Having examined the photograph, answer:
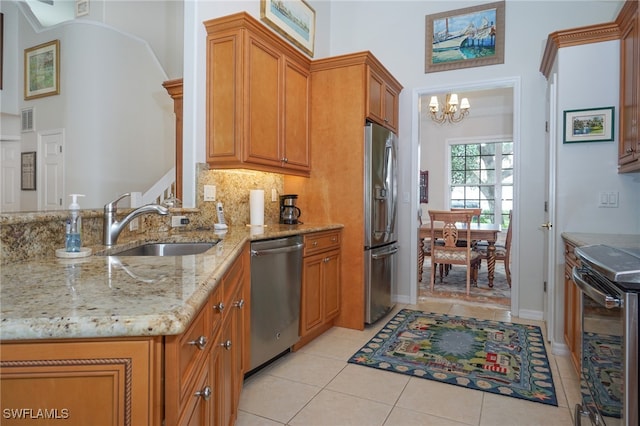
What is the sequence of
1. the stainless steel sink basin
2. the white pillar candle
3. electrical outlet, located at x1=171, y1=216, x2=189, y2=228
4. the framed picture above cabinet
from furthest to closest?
the framed picture above cabinet → the white pillar candle → electrical outlet, located at x1=171, y1=216, x2=189, y2=228 → the stainless steel sink basin

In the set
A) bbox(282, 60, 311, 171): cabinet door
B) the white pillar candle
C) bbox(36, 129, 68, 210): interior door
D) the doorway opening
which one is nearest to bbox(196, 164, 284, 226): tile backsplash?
the white pillar candle

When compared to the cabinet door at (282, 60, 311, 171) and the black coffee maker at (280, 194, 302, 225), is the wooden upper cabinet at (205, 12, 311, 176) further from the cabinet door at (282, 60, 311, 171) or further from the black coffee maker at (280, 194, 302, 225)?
the black coffee maker at (280, 194, 302, 225)

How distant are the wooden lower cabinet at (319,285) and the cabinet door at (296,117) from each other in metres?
0.70

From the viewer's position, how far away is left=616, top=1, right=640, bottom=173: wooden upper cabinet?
229 cm

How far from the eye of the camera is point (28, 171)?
200 cm

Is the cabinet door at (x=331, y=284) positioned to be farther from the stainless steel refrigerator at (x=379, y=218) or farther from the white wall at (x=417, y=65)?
the white wall at (x=417, y=65)

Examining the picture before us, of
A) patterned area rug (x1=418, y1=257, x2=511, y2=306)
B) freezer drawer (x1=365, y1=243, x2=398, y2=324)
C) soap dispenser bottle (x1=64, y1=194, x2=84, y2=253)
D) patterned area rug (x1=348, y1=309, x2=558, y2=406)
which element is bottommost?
patterned area rug (x1=348, y1=309, x2=558, y2=406)

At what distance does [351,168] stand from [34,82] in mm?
2235

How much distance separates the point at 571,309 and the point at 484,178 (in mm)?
5457

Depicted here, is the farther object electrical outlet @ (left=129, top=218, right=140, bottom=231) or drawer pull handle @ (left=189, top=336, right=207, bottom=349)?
electrical outlet @ (left=129, top=218, right=140, bottom=231)

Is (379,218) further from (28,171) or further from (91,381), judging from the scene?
(91,381)

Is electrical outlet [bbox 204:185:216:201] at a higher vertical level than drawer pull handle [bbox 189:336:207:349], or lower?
higher

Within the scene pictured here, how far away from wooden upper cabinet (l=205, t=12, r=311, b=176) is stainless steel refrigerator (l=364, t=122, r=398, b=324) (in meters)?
0.84

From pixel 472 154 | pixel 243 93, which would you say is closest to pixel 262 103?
pixel 243 93
